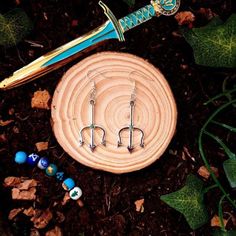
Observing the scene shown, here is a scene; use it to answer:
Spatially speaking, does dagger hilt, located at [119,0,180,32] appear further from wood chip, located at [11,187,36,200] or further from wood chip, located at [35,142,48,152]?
wood chip, located at [11,187,36,200]

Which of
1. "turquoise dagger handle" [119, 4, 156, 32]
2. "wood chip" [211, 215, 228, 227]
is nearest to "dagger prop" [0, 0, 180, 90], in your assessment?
"turquoise dagger handle" [119, 4, 156, 32]

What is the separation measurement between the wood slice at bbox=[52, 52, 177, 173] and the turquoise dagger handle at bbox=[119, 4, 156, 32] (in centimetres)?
8

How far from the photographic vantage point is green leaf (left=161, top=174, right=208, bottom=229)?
1.28 metres

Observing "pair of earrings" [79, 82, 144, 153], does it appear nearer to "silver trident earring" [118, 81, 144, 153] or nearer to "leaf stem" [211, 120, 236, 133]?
"silver trident earring" [118, 81, 144, 153]

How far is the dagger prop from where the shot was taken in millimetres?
1290

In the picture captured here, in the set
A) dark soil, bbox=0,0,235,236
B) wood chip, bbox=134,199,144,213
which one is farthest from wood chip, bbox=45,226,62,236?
wood chip, bbox=134,199,144,213

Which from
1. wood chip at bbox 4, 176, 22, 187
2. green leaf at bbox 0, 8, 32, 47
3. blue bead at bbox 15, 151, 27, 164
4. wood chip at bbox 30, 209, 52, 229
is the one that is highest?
green leaf at bbox 0, 8, 32, 47

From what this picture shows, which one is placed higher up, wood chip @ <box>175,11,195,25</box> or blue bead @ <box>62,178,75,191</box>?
wood chip @ <box>175,11,195,25</box>

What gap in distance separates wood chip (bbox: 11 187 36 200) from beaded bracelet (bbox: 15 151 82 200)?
0.07 m

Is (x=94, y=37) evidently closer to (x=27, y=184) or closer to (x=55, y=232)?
(x=27, y=184)

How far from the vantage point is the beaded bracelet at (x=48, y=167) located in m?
1.36

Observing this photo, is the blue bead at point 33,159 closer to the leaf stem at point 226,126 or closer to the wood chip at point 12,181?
the wood chip at point 12,181

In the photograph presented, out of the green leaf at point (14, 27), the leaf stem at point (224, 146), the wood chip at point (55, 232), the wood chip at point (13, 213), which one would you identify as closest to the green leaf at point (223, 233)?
the leaf stem at point (224, 146)

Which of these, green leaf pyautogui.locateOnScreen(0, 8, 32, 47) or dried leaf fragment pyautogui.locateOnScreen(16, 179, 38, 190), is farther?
dried leaf fragment pyautogui.locateOnScreen(16, 179, 38, 190)
